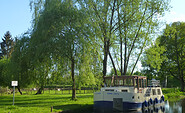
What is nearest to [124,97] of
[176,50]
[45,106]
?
[45,106]

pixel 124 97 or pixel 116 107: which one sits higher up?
pixel 124 97

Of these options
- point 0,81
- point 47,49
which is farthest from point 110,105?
point 0,81

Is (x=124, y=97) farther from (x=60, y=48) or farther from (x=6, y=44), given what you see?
(x=6, y=44)

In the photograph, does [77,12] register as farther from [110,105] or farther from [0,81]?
[0,81]

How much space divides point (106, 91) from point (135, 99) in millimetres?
2843

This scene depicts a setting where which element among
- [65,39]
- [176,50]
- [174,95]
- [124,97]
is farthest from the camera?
[176,50]

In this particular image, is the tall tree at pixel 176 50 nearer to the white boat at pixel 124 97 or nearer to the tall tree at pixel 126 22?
the tall tree at pixel 126 22

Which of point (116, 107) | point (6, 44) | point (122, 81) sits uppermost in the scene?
point (6, 44)

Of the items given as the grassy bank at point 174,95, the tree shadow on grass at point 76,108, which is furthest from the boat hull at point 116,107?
the grassy bank at point 174,95

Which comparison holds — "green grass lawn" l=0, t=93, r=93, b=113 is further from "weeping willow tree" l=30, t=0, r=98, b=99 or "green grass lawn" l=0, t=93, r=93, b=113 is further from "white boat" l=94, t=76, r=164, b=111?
"weeping willow tree" l=30, t=0, r=98, b=99

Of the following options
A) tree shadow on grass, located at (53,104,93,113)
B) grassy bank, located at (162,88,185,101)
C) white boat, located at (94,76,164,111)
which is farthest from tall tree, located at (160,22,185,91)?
tree shadow on grass, located at (53,104,93,113)

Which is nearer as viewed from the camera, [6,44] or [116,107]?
[116,107]

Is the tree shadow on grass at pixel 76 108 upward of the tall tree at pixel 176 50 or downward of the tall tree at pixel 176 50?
downward

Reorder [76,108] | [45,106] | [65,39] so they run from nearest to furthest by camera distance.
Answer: [76,108] < [45,106] < [65,39]
